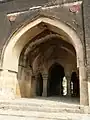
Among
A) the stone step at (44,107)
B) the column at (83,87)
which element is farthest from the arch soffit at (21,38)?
the stone step at (44,107)

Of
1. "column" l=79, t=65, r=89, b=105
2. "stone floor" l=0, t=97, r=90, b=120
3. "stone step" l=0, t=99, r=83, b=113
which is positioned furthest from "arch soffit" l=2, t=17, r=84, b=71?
"stone floor" l=0, t=97, r=90, b=120

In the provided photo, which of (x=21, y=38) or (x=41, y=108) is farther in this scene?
(x=21, y=38)

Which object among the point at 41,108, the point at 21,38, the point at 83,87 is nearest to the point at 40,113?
the point at 41,108

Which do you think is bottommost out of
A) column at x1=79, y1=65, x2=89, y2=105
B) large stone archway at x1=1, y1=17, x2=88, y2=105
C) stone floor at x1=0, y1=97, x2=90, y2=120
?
stone floor at x1=0, y1=97, x2=90, y2=120

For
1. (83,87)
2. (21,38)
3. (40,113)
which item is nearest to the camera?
(40,113)

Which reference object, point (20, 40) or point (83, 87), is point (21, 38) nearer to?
point (20, 40)

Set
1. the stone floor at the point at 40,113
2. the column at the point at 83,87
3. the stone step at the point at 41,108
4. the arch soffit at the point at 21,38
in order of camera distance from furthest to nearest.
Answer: the arch soffit at the point at 21,38 < the column at the point at 83,87 < the stone step at the point at 41,108 < the stone floor at the point at 40,113

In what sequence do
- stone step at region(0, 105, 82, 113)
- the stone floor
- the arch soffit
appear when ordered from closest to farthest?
1. the stone floor
2. stone step at region(0, 105, 82, 113)
3. the arch soffit

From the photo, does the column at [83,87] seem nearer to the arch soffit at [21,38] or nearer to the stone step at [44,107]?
the stone step at [44,107]

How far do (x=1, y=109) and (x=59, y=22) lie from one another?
3975mm

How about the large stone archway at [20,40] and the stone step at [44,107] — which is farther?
the large stone archway at [20,40]

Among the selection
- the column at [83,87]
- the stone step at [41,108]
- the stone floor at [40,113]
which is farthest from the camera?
the column at [83,87]

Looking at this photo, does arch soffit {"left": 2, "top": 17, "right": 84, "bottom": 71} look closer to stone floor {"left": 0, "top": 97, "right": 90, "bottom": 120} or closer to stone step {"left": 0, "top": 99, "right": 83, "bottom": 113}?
stone step {"left": 0, "top": 99, "right": 83, "bottom": 113}

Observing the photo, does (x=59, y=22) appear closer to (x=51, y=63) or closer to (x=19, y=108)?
(x=19, y=108)
